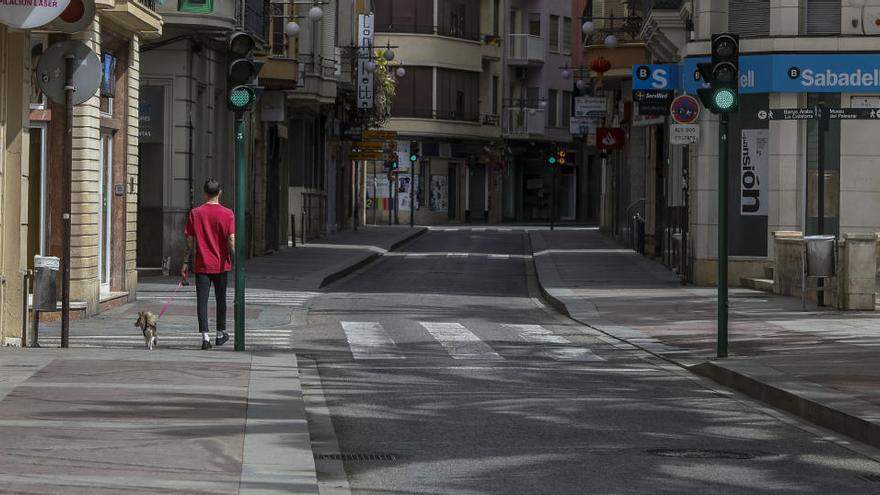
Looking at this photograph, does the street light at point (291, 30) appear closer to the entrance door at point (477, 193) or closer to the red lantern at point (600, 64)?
the red lantern at point (600, 64)

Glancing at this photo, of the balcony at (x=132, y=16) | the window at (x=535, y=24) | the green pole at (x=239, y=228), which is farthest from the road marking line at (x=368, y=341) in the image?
the window at (x=535, y=24)

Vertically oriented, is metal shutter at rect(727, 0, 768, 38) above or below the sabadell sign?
above

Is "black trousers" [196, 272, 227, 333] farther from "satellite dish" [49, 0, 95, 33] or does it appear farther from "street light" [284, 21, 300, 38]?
"street light" [284, 21, 300, 38]

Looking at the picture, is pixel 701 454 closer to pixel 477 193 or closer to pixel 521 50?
pixel 477 193

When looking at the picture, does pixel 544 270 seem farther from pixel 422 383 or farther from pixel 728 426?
pixel 728 426

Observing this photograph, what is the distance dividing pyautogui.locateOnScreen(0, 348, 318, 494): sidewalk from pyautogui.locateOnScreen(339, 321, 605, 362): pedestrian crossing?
2573 millimetres

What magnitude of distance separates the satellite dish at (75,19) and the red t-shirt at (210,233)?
2.12 metres

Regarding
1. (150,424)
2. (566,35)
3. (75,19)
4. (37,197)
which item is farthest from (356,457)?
(566,35)

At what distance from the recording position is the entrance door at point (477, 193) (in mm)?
88188

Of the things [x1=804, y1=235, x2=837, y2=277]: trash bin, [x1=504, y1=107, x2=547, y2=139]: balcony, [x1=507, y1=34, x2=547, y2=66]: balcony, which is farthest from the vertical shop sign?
[x1=507, y1=34, x2=547, y2=66]: balcony

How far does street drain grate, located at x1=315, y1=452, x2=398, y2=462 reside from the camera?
9922mm

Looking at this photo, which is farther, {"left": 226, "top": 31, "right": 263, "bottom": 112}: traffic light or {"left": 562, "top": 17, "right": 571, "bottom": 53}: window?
{"left": 562, "top": 17, "right": 571, "bottom": 53}: window

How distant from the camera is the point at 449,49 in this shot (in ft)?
275

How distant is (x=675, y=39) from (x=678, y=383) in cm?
2065
